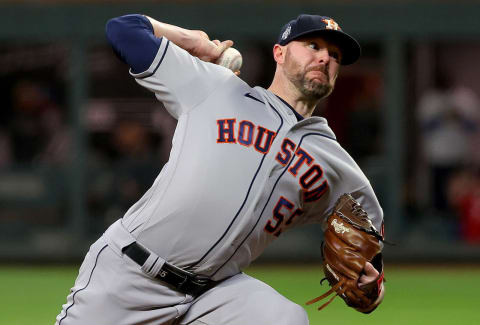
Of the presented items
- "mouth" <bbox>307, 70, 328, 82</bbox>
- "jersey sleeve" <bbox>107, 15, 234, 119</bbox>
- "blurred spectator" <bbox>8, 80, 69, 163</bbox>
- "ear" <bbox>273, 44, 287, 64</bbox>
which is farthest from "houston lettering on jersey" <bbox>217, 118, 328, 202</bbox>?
"blurred spectator" <bbox>8, 80, 69, 163</bbox>

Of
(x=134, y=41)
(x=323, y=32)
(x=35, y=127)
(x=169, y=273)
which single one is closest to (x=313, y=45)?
(x=323, y=32)

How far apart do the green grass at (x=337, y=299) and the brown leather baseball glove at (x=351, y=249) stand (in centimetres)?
308

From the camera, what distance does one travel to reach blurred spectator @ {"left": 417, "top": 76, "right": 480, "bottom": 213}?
37.3 ft

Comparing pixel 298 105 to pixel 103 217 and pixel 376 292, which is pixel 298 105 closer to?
pixel 376 292

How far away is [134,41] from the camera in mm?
3836

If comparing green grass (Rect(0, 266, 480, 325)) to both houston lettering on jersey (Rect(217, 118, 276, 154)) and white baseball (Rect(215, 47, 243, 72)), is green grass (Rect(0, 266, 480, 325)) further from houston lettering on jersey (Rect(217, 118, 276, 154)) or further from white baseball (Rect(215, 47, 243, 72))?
houston lettering on jersey (Rect(217, 118, 276, 154))

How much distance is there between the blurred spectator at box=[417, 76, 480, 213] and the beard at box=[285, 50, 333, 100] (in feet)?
24.9

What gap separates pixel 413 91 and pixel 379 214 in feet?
25.1

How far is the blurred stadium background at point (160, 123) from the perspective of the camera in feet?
37.0

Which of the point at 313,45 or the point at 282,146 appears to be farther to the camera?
the point at 313,45

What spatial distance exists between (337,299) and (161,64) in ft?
16.7

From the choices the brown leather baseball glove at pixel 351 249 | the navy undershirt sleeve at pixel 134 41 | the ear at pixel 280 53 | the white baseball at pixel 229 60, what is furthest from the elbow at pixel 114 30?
the brown leather baseball glove at pixel 351 249

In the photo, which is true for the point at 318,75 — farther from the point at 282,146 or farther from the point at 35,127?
the point at 35,127

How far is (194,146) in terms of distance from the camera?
12.7ft
